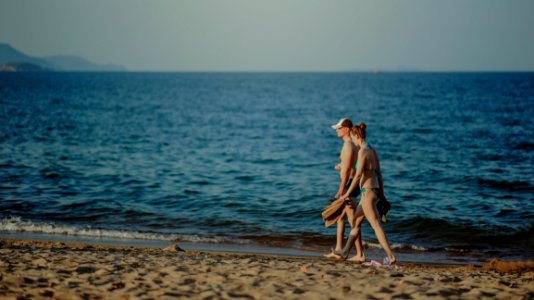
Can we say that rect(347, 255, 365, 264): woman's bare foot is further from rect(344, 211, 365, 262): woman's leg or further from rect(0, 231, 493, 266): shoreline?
rect(0, 231, 493, 266): shoreline

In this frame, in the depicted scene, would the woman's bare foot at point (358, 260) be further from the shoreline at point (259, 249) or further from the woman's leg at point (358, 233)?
the shoreline at point (259, 249)

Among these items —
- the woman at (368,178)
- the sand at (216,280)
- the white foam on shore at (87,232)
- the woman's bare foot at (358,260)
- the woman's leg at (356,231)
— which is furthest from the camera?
the white foam on shore at (87,232)

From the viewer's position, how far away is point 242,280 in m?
6.57

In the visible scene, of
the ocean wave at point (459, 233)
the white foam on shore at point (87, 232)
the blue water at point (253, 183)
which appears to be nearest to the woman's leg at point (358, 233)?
the blue water at point (253, 183)

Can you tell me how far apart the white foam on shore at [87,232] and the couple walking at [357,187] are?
3239 millimetres

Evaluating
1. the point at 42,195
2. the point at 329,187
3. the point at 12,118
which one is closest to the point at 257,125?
the point at 12,118

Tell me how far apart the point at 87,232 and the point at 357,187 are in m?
5.94

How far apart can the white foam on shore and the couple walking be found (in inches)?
128

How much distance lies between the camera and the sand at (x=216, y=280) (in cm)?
602

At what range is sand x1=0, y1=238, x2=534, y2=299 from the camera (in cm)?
602

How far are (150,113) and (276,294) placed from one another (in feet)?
132

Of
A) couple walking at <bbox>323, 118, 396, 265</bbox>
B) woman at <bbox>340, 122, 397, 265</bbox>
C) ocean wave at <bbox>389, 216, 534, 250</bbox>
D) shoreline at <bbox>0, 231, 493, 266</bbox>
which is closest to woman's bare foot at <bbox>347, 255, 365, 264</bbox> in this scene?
couple walking at <bbox>323, 118, 396, 265</bbox>

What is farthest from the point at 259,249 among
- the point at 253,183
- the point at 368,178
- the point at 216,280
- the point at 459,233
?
the point at 253,183

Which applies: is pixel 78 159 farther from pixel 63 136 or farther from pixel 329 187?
pixel 329 187
